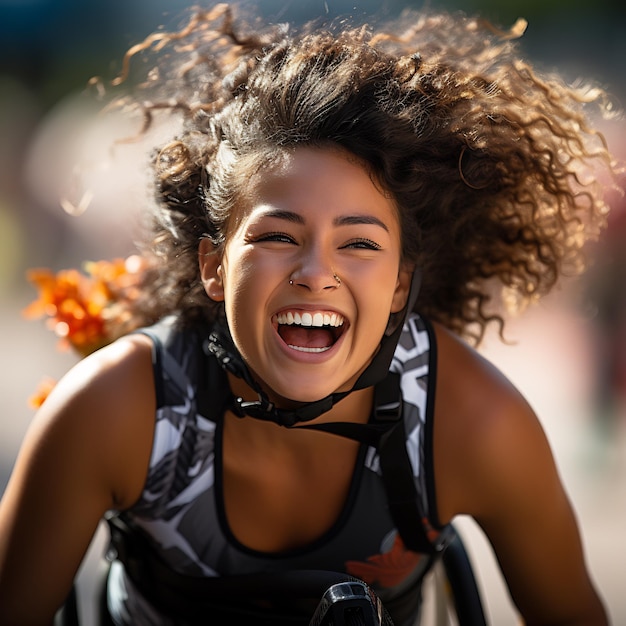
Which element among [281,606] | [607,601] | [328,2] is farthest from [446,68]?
[607,601]

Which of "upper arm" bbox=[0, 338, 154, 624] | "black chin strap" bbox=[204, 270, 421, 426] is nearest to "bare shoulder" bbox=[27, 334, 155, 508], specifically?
"upper arm" bbox=[0, 338, 154, 624]

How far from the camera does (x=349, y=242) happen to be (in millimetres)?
1781

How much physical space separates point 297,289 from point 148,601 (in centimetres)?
84

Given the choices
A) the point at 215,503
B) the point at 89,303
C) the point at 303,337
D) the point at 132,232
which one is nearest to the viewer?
the point at 303,337

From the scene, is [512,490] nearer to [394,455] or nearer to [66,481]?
[394,455]

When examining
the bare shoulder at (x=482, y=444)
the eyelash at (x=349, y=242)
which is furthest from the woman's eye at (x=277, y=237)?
the bare shoulder at (x=482, y=444)

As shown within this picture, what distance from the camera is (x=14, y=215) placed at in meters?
10.6

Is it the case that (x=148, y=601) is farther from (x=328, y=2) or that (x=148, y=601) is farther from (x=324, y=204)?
(x=328, y=2)

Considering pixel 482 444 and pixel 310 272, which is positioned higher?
pixel 310 272

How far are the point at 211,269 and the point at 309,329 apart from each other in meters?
0.29

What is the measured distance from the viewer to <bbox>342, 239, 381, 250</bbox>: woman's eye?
1784 mm

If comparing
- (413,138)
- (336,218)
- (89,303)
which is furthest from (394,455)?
(89,303)

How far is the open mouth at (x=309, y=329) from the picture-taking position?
1765mm

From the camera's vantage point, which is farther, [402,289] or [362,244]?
[402,289]
